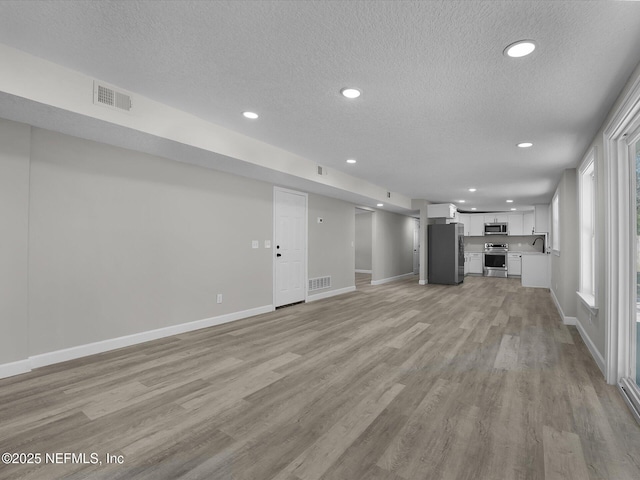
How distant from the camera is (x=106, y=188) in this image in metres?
3.41

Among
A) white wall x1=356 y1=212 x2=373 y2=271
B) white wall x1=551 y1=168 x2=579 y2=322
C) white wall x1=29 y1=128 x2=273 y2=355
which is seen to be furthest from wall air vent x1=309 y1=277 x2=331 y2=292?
white wall x1=356 y1=212 x2=373 y2=271

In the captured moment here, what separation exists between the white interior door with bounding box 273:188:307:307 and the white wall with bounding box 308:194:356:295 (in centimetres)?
25

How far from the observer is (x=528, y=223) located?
35.3 feet

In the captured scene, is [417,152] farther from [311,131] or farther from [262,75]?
[262,75]

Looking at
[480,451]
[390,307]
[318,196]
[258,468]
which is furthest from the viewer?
[318,196]

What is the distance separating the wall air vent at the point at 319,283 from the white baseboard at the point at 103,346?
1.98 meters

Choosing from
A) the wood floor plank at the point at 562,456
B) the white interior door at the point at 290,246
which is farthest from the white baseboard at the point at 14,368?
the wood floor plank at the point at 562,456

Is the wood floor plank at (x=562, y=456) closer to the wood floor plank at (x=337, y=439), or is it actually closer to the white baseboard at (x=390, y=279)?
the wood floor plank at (x=337, y=439)

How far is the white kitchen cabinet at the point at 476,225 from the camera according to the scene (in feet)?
37.5

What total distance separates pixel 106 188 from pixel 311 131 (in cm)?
235

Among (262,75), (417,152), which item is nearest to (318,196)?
(417,152)

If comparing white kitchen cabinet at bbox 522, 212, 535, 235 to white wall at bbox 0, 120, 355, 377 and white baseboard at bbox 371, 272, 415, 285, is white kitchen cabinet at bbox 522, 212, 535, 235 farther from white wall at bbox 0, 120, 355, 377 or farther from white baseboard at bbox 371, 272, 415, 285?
white wall at bbox 0, 120, 355, 377

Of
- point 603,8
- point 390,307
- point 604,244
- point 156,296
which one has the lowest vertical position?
point 390,307

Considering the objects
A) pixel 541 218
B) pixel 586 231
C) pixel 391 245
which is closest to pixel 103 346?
pixel 586 231
